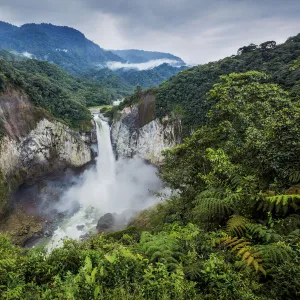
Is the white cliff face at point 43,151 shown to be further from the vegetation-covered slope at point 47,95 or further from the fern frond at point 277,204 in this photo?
the fern frond at point 277,204

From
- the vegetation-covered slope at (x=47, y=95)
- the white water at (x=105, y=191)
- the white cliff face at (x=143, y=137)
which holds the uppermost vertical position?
the vegetation-covered slope at (x=47, y=95)

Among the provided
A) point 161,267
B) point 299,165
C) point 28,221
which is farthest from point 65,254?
point 28,221

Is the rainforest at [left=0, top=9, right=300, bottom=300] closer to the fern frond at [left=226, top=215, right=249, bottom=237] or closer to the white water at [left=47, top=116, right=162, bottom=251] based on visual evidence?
the fern frond at [left=226, top=215, right=249, bottom=237]

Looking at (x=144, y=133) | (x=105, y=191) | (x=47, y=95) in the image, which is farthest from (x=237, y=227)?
(x=47, y=95)

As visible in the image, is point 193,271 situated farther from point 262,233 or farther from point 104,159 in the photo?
point 104,159

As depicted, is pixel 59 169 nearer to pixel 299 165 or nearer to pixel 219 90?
pixel 219 90

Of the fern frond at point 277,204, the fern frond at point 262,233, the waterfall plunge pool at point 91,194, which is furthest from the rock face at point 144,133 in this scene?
the fern frond at point 262,233
